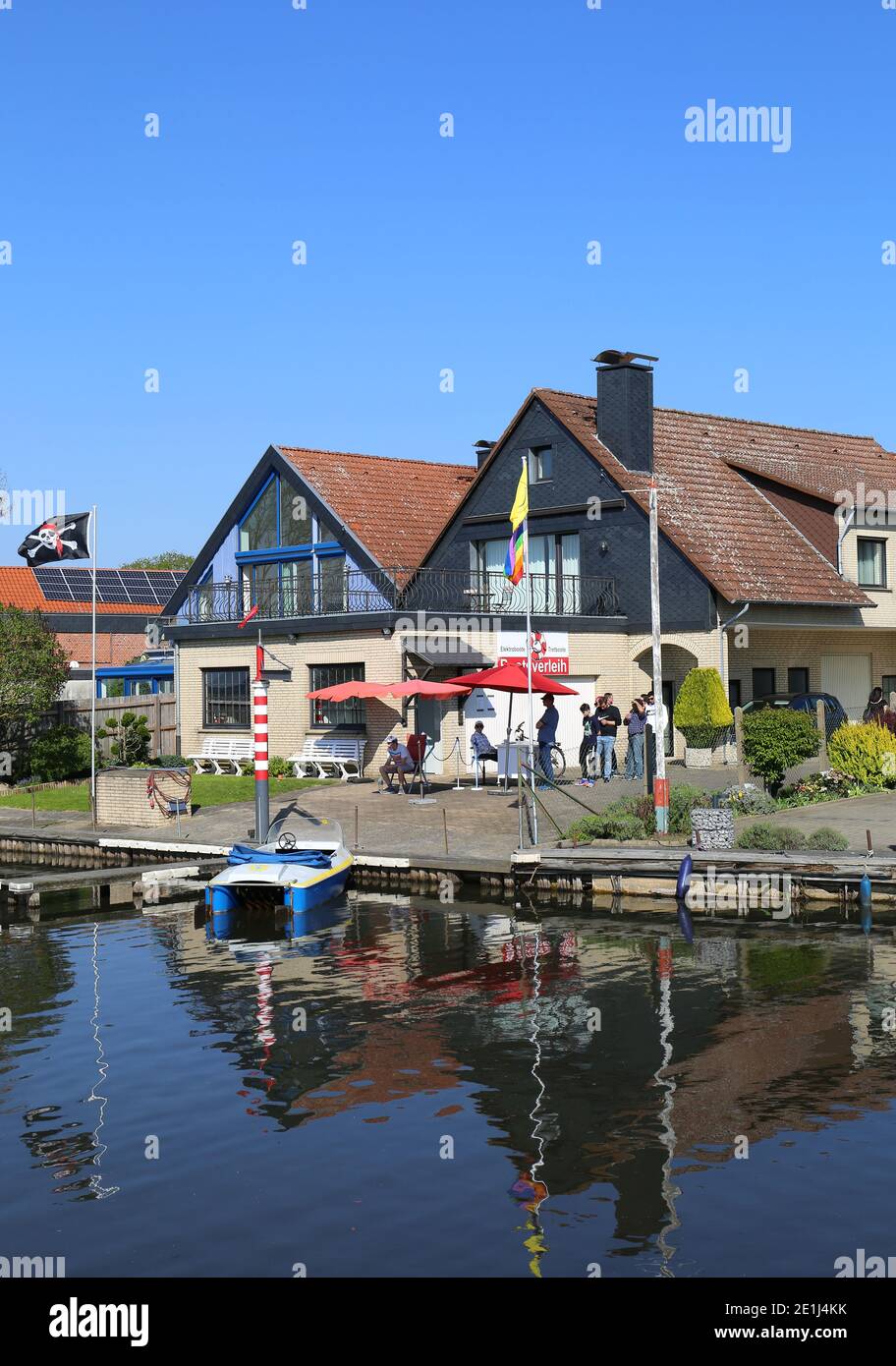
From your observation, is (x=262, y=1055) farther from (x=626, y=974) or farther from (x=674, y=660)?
(x=674, y=660)

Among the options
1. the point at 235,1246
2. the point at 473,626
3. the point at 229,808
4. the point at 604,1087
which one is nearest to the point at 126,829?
the point at 229,808

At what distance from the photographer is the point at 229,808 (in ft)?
115

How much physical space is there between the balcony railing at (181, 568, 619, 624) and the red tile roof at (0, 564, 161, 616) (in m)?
25.7

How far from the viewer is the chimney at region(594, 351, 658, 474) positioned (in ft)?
143

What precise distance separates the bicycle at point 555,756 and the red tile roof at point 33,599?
121 feet

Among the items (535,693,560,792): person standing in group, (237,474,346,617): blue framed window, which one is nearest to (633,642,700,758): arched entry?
(535,693,560,792): person standing in group

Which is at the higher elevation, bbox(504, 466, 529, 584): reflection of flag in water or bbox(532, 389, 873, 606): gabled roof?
bbox(532, 389, 873, 606): gabled roof

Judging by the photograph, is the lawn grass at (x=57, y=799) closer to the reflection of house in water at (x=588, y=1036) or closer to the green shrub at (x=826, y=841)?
the reflection of house in water at (x=588, y=1036)

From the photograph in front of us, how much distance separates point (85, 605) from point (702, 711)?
4157 centimetres

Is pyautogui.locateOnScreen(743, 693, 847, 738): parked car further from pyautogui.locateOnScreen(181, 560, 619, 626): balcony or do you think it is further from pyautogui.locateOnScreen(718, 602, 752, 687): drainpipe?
pyautogui.locateOnScreen(181, 560, 619, 626): balcony

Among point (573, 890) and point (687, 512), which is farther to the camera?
point (687, 512)
